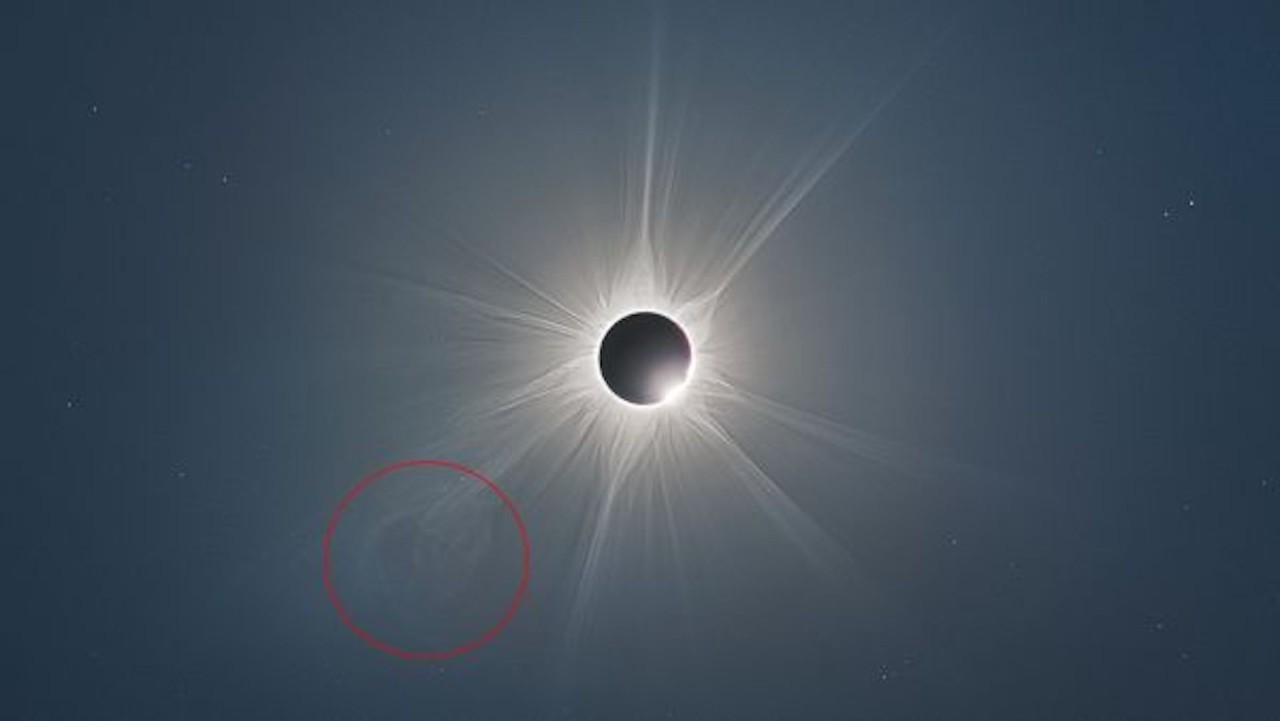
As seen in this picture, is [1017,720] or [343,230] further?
[1017,720]

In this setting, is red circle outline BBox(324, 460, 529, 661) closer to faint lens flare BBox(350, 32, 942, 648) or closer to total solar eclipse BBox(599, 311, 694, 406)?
faint lens flare BBox(350, 32, 942, 648)

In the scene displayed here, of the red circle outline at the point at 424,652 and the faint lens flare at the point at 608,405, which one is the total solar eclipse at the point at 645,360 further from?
the red circle outline at the point at 424,652

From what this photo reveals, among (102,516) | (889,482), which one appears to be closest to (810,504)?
(889,482)

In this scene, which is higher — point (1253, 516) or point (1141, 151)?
point (1141, 151)

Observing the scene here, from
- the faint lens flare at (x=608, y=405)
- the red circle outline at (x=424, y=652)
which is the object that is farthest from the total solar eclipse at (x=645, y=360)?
the red circle outline at (x=424, y=652)

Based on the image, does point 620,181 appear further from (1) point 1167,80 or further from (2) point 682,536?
(1) point 1167,80
